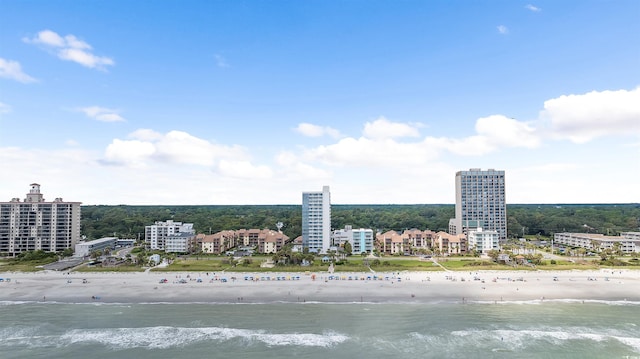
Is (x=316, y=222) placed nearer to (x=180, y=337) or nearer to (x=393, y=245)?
(x=393, y=245)

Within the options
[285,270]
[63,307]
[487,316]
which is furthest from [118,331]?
[487,316]

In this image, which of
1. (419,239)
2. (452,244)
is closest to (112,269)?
(419,239)

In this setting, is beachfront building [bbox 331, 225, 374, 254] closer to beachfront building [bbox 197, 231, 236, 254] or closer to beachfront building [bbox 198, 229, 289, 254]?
beachfront building [bbox 198, 229, 289, 254]

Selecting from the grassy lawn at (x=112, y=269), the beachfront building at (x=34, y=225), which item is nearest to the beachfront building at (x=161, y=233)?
the beachfront building at (x=34, y=225)

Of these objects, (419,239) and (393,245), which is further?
(419,239)

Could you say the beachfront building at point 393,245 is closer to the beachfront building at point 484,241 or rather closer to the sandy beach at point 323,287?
the beachfront building at point 484,241

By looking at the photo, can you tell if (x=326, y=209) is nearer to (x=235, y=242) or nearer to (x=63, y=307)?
(x=235, y=242)
